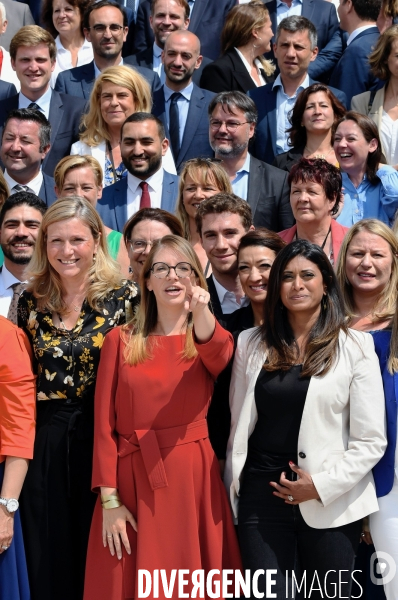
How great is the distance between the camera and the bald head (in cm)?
838

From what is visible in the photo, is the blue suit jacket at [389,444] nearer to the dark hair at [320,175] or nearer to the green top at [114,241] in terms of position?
the dark hair at [320,175]

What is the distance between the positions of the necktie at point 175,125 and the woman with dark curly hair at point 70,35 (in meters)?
1.80

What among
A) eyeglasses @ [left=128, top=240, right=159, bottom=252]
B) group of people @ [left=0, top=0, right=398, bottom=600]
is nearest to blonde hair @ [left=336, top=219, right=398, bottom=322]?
group of people @ [left=0, top=0, right=398, bottom=600]

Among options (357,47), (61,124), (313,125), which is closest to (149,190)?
(313,125)

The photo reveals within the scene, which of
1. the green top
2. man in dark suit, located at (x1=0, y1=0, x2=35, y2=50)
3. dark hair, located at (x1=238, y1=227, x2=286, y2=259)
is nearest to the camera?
dark hair, located at (x1=238, y1=227, x2=286, y2=259)

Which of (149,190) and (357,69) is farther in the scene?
(357,69)

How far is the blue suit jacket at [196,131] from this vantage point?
8062mm

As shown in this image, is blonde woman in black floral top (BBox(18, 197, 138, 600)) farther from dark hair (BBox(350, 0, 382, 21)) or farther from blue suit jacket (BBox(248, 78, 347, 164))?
dark hair (BBox(350, 0, 382, 21))

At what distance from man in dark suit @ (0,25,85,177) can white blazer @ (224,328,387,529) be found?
420cm

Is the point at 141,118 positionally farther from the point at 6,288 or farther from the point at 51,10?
the point at 51,10

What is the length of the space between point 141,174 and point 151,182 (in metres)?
0.10

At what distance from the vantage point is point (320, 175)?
6.06 metres

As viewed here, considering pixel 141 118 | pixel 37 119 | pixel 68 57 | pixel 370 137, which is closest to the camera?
pixel 370 137

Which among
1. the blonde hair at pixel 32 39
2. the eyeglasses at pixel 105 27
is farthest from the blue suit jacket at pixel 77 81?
the blonde hair at pixel 32 39
